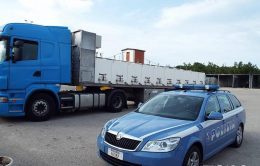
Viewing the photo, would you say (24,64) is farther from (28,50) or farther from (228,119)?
(228,119)

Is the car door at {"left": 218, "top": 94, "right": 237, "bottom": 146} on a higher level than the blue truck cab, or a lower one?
lower

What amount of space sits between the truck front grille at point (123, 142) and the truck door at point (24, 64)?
6.17 meters

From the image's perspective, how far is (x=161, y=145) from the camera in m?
4.74

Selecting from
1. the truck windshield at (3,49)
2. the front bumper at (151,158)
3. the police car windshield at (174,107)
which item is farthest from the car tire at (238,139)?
the truck windshield at (3,49)

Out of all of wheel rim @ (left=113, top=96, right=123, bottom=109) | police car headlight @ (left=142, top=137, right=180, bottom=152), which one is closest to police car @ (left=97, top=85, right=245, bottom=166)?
police car headlight @ (left=142, top=137, right=180, bottom=152)

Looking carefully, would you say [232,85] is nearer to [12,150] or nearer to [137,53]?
[137,53]

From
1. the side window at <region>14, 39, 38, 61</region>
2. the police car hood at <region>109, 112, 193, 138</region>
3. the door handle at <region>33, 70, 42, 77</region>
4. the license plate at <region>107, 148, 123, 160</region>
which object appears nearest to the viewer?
the license plate at <region>107, 148, 123, 160</region>

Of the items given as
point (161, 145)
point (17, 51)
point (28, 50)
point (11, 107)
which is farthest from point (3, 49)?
point (161, 145)

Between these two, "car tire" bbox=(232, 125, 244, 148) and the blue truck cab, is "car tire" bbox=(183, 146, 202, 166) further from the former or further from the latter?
the blue truck cab

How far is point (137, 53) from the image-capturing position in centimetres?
1825

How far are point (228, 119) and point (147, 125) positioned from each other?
2522mm

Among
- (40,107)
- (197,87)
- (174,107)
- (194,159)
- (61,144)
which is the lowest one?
(61,144)

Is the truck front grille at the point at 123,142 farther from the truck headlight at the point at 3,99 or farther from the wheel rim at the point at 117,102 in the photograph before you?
the wheel rim at the point at 117,102

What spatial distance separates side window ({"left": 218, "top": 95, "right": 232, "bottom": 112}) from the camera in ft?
23.0
